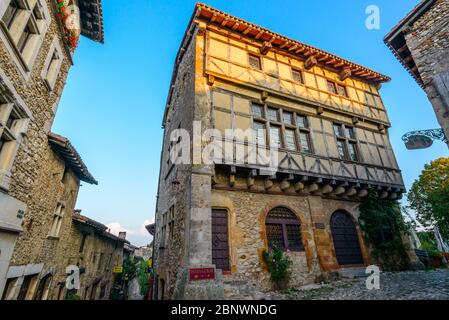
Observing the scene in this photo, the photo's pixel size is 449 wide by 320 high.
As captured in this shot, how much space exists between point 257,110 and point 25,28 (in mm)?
6855

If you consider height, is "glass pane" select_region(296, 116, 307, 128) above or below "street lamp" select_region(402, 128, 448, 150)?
above

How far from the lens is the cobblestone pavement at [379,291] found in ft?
15.8

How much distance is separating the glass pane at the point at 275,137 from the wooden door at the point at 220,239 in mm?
3071

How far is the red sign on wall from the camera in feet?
17.6

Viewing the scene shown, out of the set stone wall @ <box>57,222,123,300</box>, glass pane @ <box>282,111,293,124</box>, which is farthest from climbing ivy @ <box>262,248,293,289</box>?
stone wall @ <box>57,222,123,300</box>

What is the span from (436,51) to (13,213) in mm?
11112

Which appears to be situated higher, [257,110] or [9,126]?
[257,110]

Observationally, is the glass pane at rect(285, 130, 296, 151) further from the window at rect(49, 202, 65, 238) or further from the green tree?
the green tree

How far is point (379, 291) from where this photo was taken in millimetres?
5492

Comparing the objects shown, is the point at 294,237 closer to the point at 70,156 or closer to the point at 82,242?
the point at 70,156

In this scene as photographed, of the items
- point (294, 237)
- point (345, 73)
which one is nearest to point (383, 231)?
point (294, 237)

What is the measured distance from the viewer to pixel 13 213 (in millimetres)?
4750

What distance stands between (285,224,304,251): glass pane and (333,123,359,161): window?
12.5 feet
